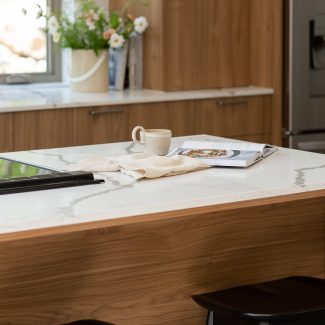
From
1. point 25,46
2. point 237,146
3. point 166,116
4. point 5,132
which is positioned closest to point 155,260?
point 237,146

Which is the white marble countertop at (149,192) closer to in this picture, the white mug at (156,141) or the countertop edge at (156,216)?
the countertop edge at (156,216)

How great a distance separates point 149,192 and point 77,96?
7.58 feet

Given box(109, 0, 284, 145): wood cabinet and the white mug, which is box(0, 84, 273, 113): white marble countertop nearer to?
box(109, 0, 284, 145): wood cabinet

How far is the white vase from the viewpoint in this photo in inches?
179

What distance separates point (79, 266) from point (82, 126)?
219cm

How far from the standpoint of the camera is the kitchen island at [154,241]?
1910 millimetres

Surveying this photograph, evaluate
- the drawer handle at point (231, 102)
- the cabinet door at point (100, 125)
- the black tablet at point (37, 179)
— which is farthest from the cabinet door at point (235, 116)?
the black tablet at point (37, 179)

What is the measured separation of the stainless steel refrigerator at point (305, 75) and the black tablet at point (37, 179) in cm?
248

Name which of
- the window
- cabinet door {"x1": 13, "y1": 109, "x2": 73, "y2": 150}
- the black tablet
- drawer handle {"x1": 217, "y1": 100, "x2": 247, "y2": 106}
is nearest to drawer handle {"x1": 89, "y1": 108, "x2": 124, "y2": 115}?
cabinet door {"x1": 13, "y1": 109, "x2": 73, "y2": 150}

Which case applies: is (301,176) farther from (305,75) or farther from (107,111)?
(305,75)

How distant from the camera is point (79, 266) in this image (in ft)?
6.64

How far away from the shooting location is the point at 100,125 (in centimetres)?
421

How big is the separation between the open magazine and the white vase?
1.87m

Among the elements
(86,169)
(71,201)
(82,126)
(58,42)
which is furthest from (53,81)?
(71,201)
